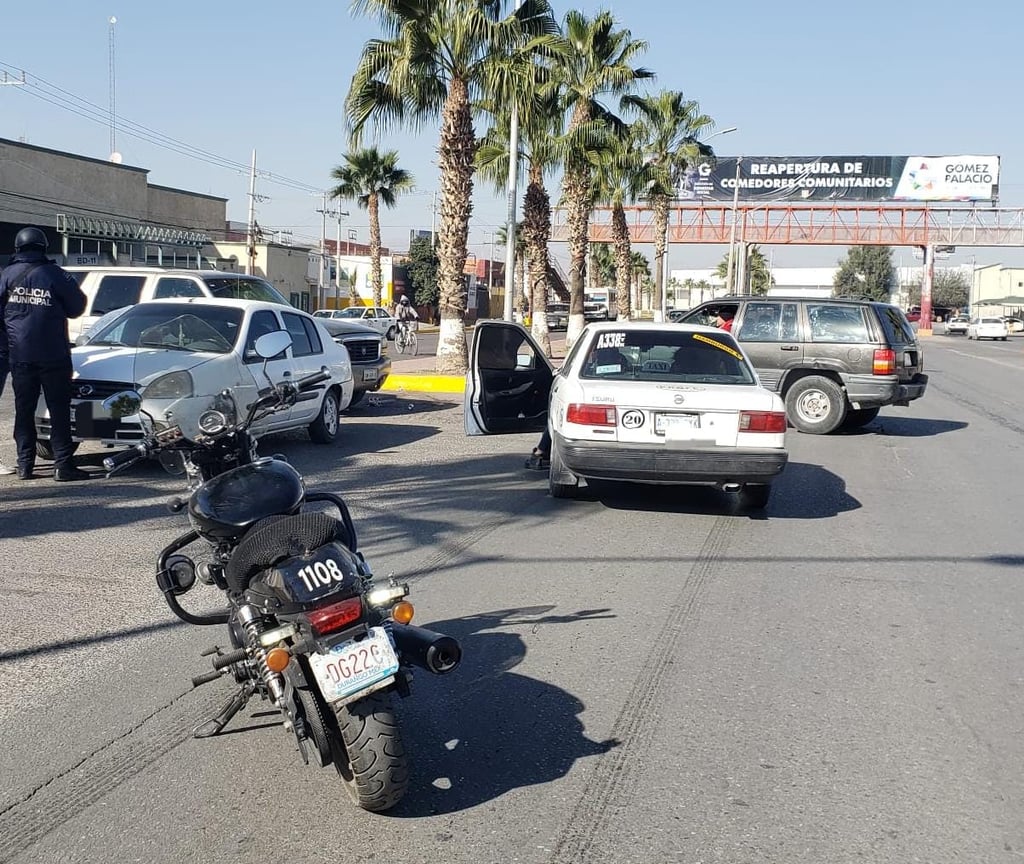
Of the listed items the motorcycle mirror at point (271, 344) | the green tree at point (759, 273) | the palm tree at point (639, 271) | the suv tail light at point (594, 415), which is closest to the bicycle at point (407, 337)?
the suv tail light at point (594, 415)

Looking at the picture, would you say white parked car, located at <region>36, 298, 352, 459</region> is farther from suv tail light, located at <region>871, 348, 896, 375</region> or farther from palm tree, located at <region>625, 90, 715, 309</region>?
palm tree, located at <region>625, 90, 715, 309</region>

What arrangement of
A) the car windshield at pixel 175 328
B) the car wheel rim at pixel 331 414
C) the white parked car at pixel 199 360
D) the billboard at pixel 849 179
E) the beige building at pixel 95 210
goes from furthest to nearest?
the billboard at pixel 849 179 → the beige building at pixel 95 210 → the car wheel rim at pixel 331 414 → the car windshield at pixel 175 328 → the white parked car at pixel 199 360

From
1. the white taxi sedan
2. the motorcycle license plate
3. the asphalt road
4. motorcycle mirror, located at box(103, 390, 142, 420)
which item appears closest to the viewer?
the motorcycle license plate

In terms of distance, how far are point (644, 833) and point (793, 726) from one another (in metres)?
1.21

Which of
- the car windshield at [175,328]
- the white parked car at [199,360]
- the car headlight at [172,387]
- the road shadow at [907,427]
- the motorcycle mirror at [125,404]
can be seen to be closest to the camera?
the car headlight at [172,387]

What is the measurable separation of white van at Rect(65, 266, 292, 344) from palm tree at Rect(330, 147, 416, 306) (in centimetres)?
3520

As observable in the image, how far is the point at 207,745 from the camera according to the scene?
426 cm

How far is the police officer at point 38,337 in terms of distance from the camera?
30.6 ft

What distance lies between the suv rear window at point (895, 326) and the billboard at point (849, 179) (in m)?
60.1

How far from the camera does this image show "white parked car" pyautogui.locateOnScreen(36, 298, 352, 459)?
10.0m

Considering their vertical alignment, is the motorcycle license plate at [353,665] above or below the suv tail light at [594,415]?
below

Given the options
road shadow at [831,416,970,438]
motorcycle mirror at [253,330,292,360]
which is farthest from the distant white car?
motorcycle mirror at [253,330,292,360]

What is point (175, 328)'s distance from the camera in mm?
11328

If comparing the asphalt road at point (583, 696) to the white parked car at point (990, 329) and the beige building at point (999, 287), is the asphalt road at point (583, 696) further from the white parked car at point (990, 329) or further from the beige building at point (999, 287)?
the beige building at point (999, 287)
